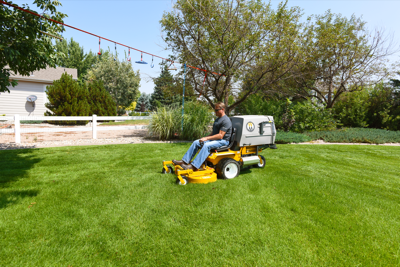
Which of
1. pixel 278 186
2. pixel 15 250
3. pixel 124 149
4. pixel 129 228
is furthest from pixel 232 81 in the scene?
pixel 15 250

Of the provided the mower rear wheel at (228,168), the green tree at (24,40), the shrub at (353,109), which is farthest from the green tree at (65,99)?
the shrub at (353,109)

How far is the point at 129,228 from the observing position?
2.52 meters

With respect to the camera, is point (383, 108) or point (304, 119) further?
point (383, 108)

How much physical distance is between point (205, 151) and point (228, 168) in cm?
62

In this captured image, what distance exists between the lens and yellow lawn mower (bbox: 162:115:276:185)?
4055 millimetres

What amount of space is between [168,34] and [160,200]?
827 centimetres

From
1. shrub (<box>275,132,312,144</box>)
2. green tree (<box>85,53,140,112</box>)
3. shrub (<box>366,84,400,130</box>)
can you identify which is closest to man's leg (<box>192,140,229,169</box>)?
shrub (<box>275,132,312,144</box>)

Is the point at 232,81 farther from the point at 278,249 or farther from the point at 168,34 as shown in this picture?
the point at 278,249

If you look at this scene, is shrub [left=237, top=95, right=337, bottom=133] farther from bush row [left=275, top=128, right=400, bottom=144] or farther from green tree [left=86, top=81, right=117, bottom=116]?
green tree [left=86, top=81, right=117, bottom=116]

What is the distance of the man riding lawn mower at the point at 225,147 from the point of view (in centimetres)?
397

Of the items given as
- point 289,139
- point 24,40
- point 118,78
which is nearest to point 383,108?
point 289,139

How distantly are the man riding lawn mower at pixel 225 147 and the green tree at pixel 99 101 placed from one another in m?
14.1

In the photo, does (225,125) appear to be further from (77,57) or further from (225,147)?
(77,57)

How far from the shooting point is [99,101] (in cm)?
1708
